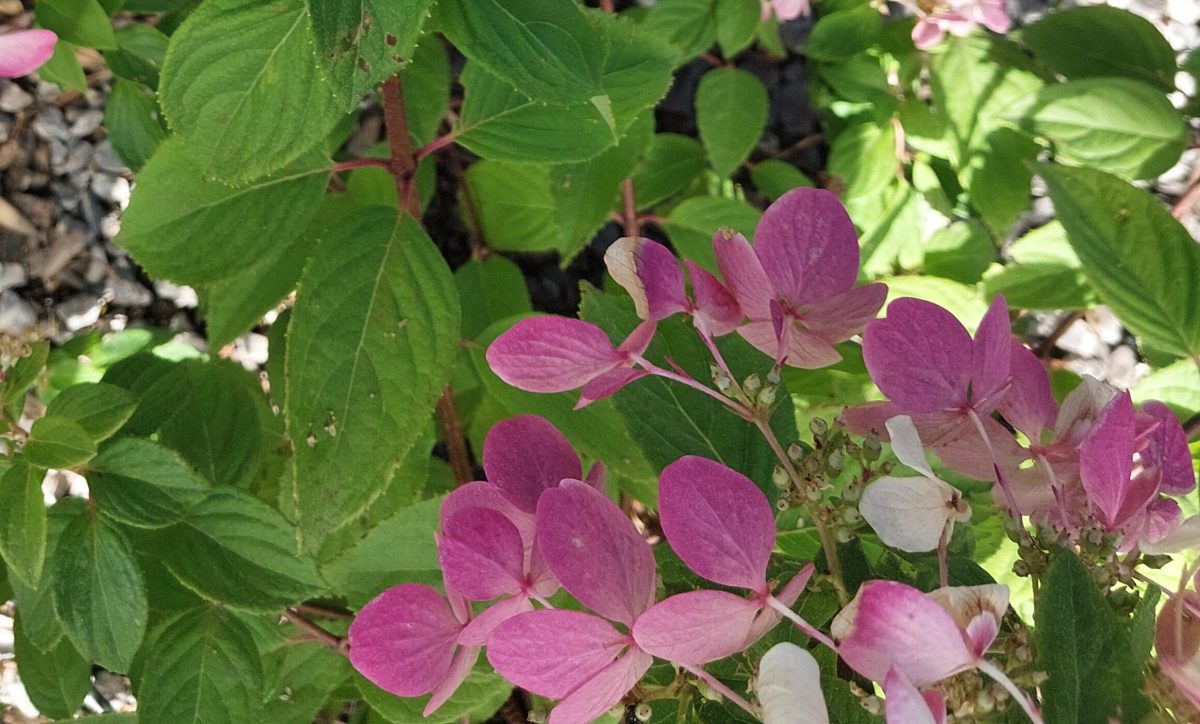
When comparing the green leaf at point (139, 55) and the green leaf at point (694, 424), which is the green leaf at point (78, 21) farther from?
the green leaf at point (694, 424)

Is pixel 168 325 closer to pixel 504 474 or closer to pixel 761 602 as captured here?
pixel 504 474

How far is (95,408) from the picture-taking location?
0.59m

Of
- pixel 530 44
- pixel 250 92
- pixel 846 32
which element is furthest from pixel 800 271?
pixel 846 32

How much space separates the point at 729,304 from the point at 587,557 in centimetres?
12

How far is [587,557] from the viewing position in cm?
33

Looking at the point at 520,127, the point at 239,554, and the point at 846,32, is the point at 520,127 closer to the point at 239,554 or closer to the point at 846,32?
the point at 239,554

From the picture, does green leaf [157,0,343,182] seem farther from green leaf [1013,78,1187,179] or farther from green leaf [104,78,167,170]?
green leaf [1013,78,1187,179]

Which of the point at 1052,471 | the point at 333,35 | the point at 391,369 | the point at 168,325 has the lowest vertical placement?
the point at 168,325

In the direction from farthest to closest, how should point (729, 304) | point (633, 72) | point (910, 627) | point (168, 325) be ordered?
point (168, 325), point (633, 72), point (729, 304), point (910, 627)

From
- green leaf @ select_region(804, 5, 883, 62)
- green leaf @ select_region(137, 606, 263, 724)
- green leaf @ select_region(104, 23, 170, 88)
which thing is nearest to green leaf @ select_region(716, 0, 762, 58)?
green leaf @ select_region(804, 5, 883, 62)

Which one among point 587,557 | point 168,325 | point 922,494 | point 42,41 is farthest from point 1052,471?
point 168,325

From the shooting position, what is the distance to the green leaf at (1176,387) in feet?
2.62

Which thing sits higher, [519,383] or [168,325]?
[519,383]

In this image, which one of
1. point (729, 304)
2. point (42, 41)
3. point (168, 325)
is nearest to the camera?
point (729, 304)
